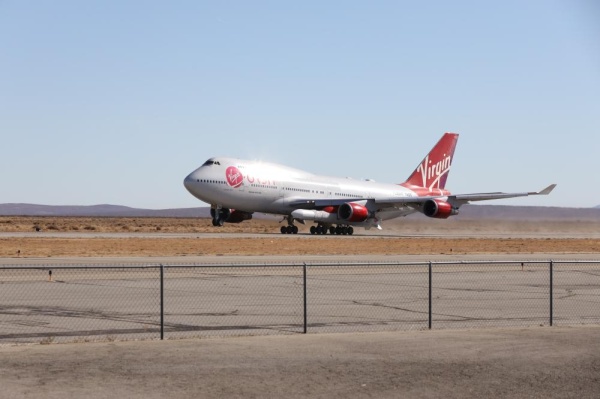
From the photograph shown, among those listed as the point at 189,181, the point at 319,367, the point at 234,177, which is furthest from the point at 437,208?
the point at 319,367

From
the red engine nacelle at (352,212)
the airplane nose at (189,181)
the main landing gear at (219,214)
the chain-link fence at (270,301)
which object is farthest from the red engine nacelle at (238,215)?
the chain-link fence at (270,301)

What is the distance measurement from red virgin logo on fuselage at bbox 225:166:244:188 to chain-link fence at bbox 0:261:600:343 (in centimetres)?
3381

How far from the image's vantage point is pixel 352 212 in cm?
6556

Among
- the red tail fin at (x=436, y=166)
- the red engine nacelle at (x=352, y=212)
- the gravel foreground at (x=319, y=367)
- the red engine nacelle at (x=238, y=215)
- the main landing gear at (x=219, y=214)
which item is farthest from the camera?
the red tail fin at (x=436, y=166)

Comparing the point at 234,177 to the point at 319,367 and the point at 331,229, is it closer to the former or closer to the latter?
the point at 331,229

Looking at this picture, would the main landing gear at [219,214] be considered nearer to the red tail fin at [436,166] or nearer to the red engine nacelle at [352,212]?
the red engine nacelle at [352,212]

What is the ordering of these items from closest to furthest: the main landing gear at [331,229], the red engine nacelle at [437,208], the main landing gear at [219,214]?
1. the main landing gear at [219,214]
2. the red engine nacelle at [437,208]
3. the main landing gear at [331,229]

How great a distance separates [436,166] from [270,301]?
64.9 meters

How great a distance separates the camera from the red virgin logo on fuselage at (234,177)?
6222 centimetres

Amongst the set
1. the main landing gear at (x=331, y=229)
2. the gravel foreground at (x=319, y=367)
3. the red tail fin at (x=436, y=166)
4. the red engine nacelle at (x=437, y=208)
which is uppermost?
the red tail fin at (x=436, y=166)

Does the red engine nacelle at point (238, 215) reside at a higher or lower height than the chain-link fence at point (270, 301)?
higher

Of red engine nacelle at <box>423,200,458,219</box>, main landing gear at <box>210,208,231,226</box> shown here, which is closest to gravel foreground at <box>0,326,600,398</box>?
main landing gear at <box>210,208,231,226</box>

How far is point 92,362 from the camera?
1192 cm

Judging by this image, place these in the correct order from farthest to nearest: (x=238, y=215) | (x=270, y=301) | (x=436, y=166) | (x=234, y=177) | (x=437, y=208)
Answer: (x=436, y=166) → (x=238, y=215) → (x=437, y=208) → (x=234, y=177) → (x=270, y=301)
